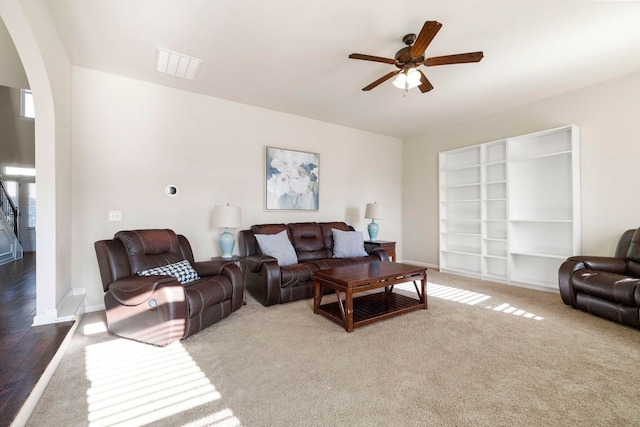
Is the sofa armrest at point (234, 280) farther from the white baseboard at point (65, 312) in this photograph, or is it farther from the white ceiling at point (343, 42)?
the white ceiling at point (343, 42)

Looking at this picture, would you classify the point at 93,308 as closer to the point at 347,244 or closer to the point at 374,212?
the point at 347,244

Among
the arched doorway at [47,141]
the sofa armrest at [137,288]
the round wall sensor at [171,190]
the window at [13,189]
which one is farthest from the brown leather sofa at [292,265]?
the window at [13,189]

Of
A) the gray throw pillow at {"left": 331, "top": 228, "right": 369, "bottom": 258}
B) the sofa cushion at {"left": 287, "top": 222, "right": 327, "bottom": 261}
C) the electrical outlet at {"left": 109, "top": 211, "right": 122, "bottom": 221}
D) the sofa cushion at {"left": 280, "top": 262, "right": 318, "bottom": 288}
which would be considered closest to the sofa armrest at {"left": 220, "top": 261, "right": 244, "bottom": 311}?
the sofa cushion at {"left": 280, "top": 262, "right": 318, "bottom": 288}

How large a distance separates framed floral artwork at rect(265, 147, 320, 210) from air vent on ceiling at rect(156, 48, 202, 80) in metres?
1.46

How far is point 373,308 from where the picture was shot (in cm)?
299

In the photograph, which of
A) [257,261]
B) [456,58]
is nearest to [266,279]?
[257,261]

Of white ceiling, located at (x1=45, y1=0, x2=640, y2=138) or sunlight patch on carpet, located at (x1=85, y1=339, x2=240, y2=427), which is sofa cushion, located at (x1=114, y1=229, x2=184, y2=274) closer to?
sunlight patch on carpet, located at (x1=85, y1=339, x2=240, y2=427)

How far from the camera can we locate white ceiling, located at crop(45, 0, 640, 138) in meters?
2.24

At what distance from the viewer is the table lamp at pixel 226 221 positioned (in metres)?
3.46

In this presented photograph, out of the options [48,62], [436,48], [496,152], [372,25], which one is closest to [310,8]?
[372,25]

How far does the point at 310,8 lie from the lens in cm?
222

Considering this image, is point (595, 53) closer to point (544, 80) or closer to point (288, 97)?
point (544, 80)

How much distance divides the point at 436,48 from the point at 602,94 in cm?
256

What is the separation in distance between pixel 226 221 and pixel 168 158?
1.12m
